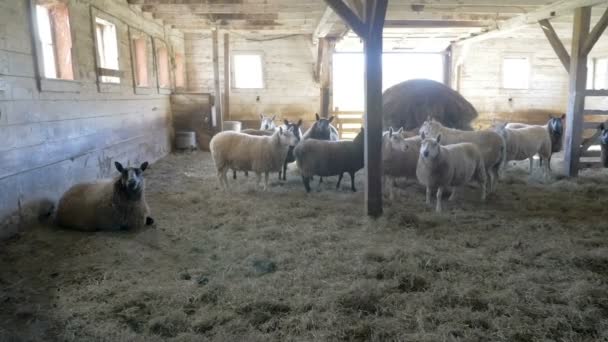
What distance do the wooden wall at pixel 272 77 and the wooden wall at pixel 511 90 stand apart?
20.1 feet

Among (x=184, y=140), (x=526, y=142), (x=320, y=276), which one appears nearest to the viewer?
(x=320, y=276)

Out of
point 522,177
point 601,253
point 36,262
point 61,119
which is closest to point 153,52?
point 61,119

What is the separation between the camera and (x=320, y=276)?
3748mm

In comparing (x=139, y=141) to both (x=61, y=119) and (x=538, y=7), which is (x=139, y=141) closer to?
(x=61, y=119)

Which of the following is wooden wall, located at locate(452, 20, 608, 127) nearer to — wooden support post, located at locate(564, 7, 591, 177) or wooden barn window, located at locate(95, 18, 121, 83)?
wooden support post, located at locate(564, 7, 591, 177)

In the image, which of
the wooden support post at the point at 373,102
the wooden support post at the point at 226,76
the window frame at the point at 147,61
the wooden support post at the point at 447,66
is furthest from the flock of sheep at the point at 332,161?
the wooden support post at the point at 447,66

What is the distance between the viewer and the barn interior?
119 inches

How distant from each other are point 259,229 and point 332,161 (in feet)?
8.14

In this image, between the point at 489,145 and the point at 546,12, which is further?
the point at 546,12

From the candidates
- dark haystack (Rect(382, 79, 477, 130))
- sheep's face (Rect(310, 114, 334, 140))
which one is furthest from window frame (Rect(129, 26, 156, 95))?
dark haystack (Rect(382, 79, 477, 130))

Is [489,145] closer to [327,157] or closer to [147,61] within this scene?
[327,157]

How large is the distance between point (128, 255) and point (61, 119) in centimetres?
302

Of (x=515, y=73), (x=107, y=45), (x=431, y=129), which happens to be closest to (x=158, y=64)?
(x=107, y=45)

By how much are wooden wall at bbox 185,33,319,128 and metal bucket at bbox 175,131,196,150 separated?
2892mm
